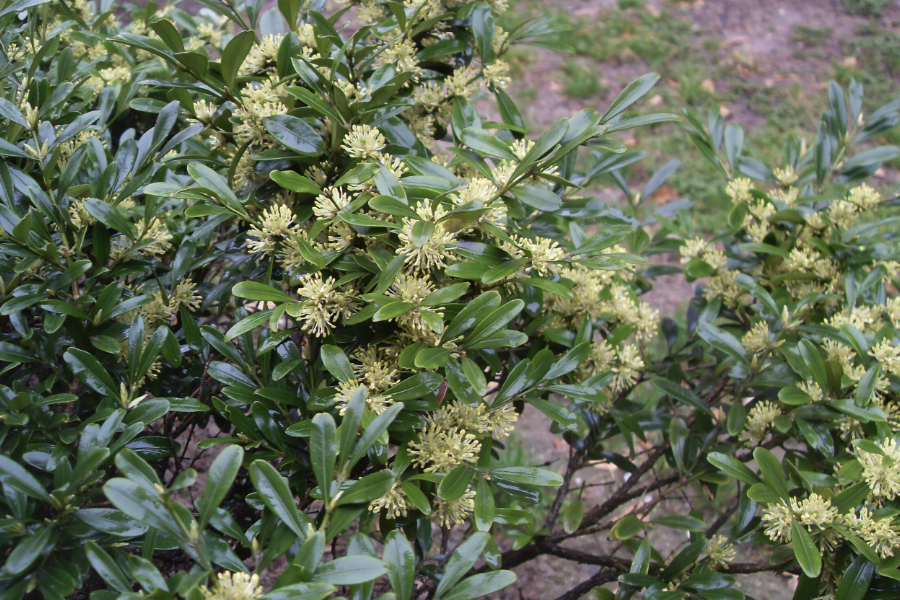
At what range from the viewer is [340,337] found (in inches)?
52.6

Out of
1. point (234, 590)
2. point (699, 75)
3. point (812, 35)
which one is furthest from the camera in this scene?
point (812, 35)

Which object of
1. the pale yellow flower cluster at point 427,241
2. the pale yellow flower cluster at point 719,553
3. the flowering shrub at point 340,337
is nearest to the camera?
the flowering shrub at point 340,337

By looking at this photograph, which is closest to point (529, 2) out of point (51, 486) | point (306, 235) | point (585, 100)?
point (585, 100)

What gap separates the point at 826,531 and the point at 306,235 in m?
1.32

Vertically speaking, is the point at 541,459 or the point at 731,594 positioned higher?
the point at 731,594

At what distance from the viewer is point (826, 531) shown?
1.42 meters

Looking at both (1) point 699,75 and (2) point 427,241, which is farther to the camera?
(1) point 699,75

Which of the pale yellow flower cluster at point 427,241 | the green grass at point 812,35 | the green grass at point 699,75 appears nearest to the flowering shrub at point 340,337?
the pale yellow flower cluster at point 427,241

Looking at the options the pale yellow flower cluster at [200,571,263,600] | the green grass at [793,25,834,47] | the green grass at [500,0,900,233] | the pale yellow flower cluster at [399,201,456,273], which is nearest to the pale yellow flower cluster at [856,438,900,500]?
the pale yellow flower cluster at [399,201,456,273]

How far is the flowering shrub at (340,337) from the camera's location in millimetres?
1074

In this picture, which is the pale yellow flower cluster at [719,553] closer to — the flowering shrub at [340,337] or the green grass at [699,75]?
the flowering shrub at [340,337]

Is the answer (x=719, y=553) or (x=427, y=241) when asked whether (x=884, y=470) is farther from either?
(x=427, y=241)

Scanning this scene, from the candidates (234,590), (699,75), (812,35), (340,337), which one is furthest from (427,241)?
(812,35)

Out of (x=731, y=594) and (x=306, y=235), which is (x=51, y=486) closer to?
(x=306, y=235)
